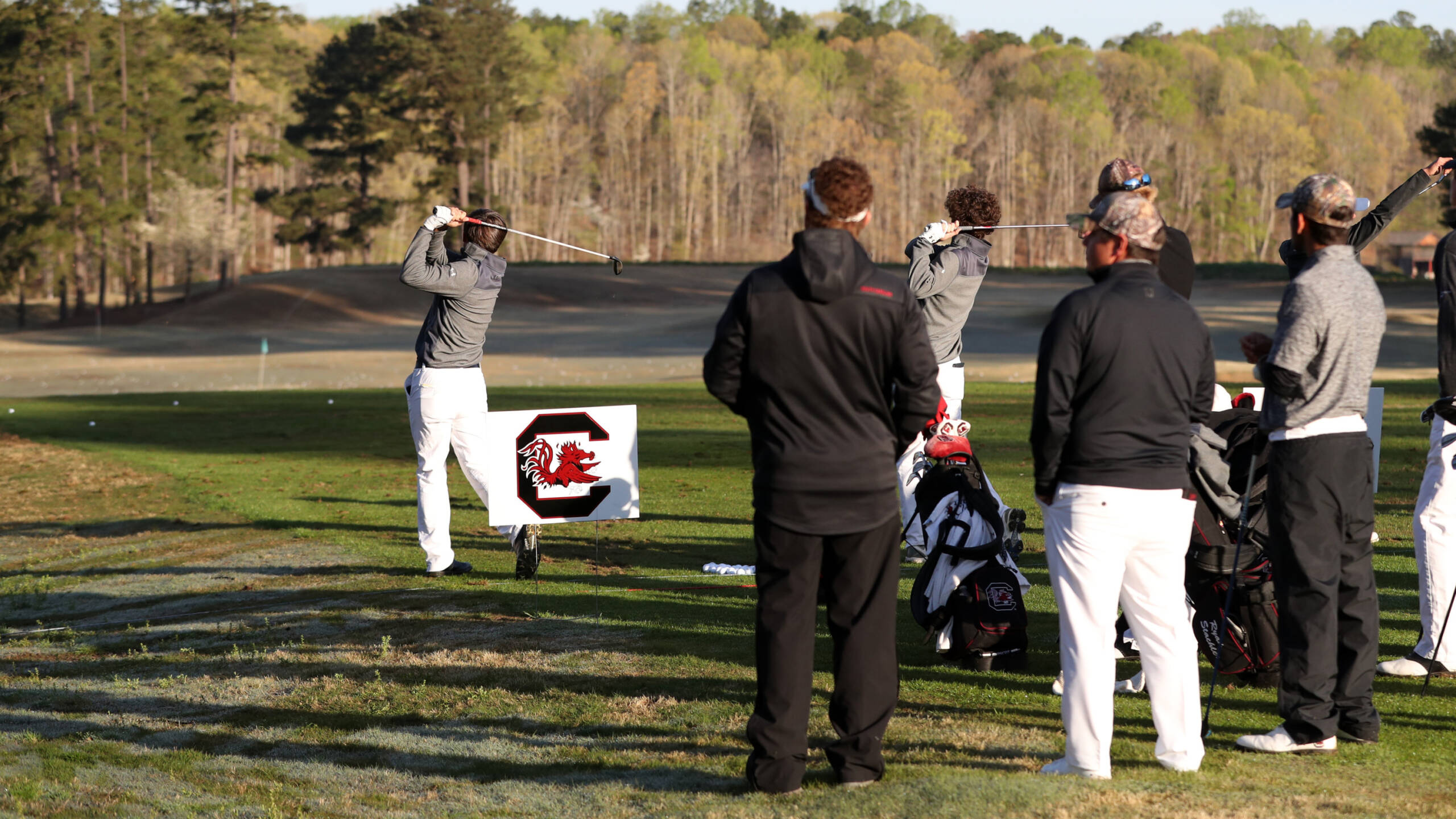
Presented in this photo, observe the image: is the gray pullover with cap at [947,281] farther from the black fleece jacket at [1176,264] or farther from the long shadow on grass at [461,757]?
the long shadow on grass at [461,757]

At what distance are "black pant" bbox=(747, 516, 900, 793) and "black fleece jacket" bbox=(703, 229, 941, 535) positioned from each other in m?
0.11

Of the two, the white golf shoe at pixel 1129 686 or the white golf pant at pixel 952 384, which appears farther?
the white golf pant at pixel 952 384

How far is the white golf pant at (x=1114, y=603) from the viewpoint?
475 centimetres

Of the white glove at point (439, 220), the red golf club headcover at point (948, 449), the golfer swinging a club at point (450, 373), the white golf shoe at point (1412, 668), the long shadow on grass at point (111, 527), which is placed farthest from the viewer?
the long shadow on grass at point (111, 527)

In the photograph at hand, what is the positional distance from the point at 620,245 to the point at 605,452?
112 metres

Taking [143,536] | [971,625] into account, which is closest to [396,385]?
[143,536]

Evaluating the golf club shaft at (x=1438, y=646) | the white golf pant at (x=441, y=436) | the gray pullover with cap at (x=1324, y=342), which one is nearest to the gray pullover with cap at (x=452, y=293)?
the white golf pant at (x=441, y=436)

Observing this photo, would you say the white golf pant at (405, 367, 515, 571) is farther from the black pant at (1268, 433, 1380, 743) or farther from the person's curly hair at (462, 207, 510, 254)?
the black pant at (1268, 433, 1380, 743)

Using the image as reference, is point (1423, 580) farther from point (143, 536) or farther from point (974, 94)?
point (974, 94)

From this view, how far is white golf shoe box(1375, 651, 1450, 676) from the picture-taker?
21.0 ft

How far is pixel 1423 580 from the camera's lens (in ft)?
21.3

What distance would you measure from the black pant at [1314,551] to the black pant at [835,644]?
1.60 meters

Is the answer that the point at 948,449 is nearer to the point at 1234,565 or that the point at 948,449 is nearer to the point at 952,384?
the point at 952,384

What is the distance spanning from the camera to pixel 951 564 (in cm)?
664
